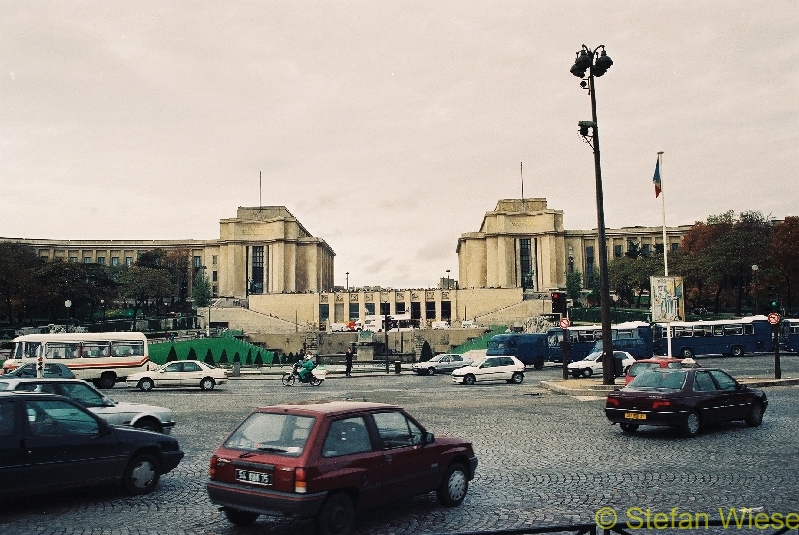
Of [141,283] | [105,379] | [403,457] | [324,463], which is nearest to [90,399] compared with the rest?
[403,457]

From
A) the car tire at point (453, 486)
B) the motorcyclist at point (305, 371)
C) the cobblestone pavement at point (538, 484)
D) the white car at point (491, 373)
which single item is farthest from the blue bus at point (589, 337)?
the car tire at point (453, 486)

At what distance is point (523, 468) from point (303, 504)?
19.1 feet

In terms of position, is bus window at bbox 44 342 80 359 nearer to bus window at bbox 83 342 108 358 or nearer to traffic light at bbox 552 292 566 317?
bus window at bbox 83 342 108 358

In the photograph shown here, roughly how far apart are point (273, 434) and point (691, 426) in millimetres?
10489

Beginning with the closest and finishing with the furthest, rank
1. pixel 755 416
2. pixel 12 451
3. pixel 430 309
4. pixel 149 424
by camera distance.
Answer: pixel 12 451 → pixel 149 424 → pixel 755 416 → pixel 430 309

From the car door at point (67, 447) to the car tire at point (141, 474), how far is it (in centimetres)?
21

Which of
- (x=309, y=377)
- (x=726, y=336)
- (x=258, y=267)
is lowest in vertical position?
(x=309, y=377)

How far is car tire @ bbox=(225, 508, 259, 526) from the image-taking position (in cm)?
906

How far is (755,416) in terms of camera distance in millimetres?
17266

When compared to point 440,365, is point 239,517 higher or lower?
higher

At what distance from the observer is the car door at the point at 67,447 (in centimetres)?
962

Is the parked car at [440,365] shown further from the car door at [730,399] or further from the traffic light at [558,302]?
the car door at [730,399]

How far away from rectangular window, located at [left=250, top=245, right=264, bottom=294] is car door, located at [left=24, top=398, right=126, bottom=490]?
14543 cm

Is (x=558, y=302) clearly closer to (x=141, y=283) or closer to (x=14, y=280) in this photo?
(x=14, y=280)
